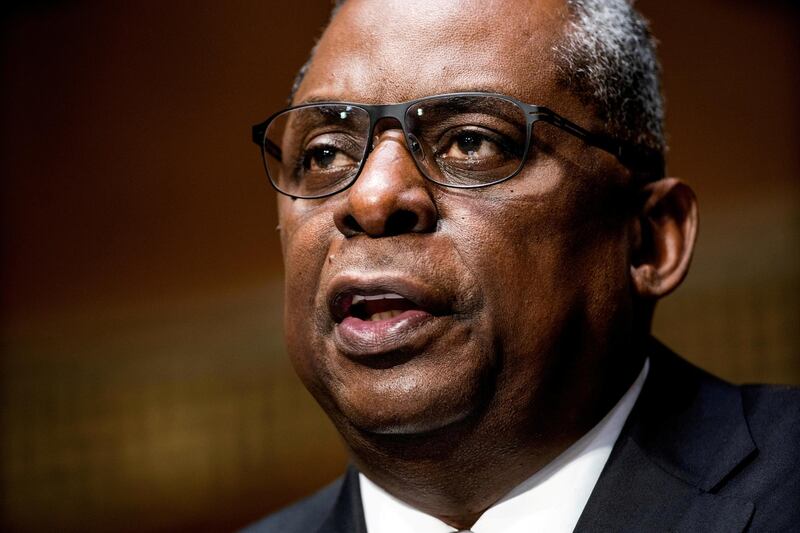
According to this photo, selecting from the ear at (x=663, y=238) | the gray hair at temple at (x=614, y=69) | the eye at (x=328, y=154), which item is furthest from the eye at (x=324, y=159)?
the ear at (x=663, y=238)

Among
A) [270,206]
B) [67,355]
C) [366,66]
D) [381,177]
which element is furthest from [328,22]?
[67,355]

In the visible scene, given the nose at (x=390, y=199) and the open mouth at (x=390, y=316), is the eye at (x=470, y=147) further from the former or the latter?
the open mouth at (x=390, y=316)

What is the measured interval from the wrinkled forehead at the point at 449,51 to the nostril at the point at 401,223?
0.19 meters

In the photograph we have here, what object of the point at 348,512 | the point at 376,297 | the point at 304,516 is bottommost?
the point at 304,516

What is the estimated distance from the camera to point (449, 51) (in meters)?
1.39

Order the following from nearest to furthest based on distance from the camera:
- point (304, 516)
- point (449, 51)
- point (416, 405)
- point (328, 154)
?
point (416, 405)
point (449, 51)
point (328, 154)
point (304, 516)

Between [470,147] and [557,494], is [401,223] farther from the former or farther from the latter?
Answer: [557,494]

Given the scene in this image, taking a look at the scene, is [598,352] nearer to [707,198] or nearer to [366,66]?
[366,66]

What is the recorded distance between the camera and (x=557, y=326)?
4.45 ft

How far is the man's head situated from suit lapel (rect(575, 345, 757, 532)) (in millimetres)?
76

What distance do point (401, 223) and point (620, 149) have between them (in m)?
0.39

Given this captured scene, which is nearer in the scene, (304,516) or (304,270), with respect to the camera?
(304,270)

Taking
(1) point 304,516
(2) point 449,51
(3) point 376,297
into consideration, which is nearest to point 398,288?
(3) point 376,297

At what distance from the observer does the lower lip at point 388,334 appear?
1.30m
